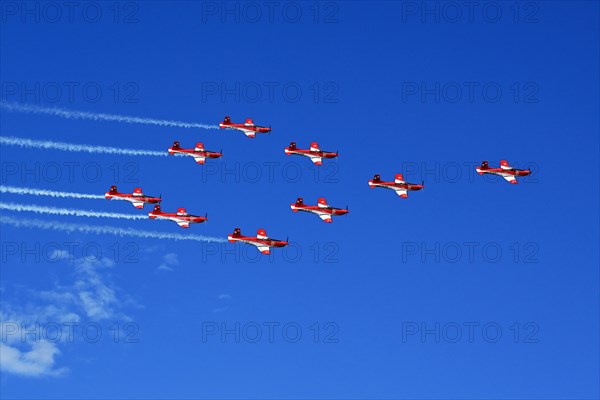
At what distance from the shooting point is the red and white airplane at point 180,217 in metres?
177

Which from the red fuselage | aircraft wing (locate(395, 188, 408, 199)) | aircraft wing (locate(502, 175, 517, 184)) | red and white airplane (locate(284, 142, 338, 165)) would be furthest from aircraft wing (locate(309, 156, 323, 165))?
aircraft wing (locate(502, 175, 517, 184))

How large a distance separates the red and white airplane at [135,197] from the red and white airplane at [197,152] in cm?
1100

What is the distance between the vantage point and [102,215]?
157 m

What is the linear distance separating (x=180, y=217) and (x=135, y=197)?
9.02 meters

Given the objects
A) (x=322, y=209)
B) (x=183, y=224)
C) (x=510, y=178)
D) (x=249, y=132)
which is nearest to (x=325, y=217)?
(x=322, y=209)

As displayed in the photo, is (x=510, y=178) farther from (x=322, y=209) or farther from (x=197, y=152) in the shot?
(x=197, y=152)

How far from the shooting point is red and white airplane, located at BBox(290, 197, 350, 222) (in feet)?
609

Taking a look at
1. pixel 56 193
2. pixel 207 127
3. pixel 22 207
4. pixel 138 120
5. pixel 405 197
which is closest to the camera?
pixel 22 207

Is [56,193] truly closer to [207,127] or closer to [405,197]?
[207,127]

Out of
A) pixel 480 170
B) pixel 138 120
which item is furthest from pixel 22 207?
pixel 480 170

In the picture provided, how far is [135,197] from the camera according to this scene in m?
179

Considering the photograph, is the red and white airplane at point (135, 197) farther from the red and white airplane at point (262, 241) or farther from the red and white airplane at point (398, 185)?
the red and white airplane at point (398, 185)

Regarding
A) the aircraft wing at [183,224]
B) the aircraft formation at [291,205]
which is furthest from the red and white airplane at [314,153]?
the aircraft wing at [183,224]

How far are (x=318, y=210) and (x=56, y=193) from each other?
179 ft
